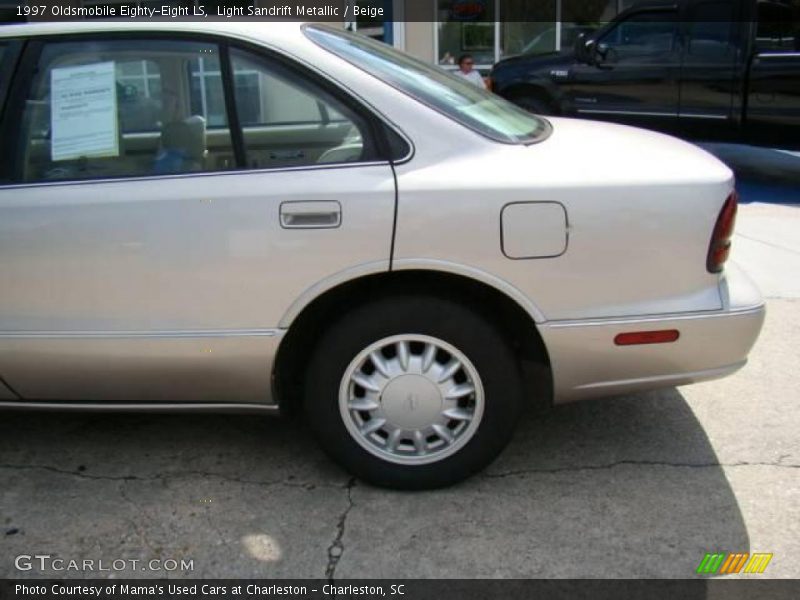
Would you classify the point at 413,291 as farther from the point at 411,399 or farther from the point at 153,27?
the point at 153,27

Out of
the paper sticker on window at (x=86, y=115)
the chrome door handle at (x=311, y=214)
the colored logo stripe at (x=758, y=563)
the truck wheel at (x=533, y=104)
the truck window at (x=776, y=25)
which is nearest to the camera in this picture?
the colored logo stripe at (x=758, y=563)

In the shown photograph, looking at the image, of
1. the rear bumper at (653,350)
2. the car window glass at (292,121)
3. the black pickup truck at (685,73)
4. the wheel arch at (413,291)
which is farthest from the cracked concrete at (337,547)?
the black pickup truck at (685,73)

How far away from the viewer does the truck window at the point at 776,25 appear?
882 cm

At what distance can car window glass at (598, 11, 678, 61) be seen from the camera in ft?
31.4

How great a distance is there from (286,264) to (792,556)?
190cm

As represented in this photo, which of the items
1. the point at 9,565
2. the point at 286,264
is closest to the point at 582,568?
the point at 286,264

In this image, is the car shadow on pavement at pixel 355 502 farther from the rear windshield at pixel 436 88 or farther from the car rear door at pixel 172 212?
the rear windshield at pixel 436 88

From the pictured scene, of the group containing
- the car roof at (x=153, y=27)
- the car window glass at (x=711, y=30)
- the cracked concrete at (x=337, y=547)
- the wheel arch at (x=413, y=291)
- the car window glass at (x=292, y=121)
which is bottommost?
the cracked concrete at (x=337, y=547)

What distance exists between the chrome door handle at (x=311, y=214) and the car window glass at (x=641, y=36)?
7860 mm

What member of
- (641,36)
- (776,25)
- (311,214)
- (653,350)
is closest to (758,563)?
(653,350)

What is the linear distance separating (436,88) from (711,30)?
7151 millimetres

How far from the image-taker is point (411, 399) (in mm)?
3033

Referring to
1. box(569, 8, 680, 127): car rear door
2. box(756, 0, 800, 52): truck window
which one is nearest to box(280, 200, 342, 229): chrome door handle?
box(756, 0, 800, 52): truck window

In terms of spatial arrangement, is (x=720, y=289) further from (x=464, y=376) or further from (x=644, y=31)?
(x=644, y=31)
